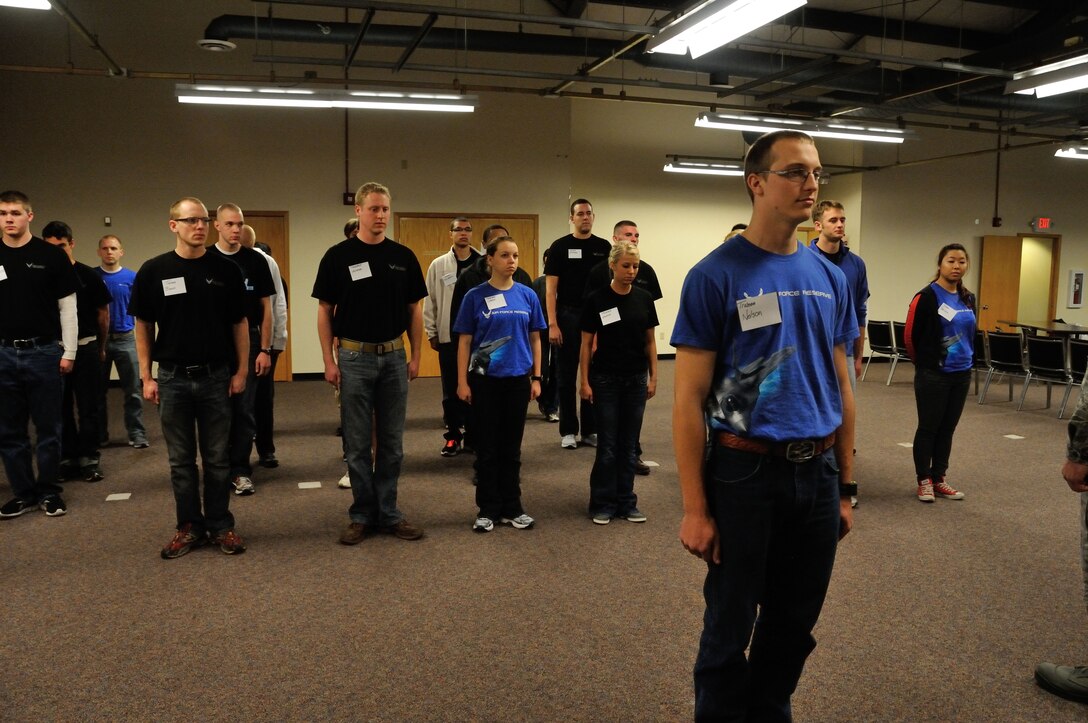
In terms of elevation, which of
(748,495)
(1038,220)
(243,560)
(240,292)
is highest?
(1038,220)

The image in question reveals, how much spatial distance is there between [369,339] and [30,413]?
2087mm

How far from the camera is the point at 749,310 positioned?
172 cm

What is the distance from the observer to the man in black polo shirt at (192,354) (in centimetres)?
351

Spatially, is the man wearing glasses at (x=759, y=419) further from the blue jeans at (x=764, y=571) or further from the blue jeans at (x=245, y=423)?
the blue jeans at (x=245, y=423)

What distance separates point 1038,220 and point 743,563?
14524 mm

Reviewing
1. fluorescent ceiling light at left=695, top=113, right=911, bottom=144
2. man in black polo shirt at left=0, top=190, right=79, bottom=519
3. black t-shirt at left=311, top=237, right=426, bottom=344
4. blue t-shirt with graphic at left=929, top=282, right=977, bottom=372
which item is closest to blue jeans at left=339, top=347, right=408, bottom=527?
black t-shirt at left=311, top=237, right=426, bottom=344

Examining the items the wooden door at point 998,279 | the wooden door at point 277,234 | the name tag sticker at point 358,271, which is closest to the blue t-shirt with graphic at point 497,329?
the name tag sticker at point 358,271

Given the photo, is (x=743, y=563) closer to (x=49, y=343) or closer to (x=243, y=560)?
(x=243, y=560)

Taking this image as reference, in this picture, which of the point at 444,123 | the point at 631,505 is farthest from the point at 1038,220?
the point at 631,505

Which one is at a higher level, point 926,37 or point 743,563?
point 926,37

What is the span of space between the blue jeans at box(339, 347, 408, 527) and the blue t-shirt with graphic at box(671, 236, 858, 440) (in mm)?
2257

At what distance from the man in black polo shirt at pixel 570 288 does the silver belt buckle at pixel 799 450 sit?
3.82 metres

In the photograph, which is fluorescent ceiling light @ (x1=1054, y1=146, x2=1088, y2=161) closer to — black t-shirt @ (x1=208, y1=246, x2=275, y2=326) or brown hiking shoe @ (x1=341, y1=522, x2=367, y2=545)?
black t-shirt @ (x1=208, y1=246, x2=275, y2=326)

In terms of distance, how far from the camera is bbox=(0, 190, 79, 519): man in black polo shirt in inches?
159
